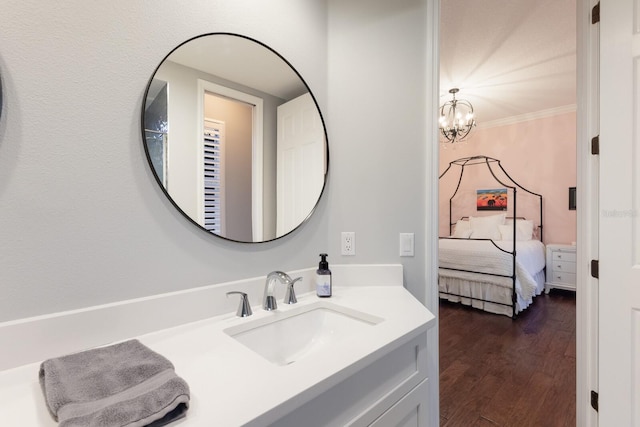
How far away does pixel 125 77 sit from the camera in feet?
→ 2.71

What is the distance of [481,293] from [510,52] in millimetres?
2573

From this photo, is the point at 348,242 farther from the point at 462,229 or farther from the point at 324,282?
the point at 462,229

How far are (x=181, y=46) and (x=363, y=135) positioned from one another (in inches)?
31.8

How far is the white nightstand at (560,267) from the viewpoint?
3.99 m

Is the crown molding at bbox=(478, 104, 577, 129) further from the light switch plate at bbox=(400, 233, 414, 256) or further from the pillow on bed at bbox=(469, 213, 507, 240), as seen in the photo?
the light switch plate at bbox=(400, 233, 414, 256)

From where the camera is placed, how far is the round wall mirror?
92 centimetres

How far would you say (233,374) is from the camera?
0.64m

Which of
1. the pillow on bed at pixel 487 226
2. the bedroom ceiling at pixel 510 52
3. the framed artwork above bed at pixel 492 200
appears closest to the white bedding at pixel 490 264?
the pillow on bed at pixel 487 226

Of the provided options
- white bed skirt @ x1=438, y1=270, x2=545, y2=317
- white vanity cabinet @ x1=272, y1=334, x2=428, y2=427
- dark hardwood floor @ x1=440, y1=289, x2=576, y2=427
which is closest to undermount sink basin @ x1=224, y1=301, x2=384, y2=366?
white vanity cabinet @ x1=272, y1=334, x2=428, y2=427

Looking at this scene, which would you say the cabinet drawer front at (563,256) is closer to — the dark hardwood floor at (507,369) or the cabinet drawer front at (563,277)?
the cabinet drawer front at (563,277)

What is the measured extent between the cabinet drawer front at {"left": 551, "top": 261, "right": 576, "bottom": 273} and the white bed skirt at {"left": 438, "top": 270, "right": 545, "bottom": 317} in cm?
59

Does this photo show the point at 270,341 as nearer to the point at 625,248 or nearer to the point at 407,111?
the point at 407,111

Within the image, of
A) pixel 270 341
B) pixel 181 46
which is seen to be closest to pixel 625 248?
pixel 270 341

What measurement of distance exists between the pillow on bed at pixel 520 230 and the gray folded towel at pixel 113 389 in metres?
4.73
